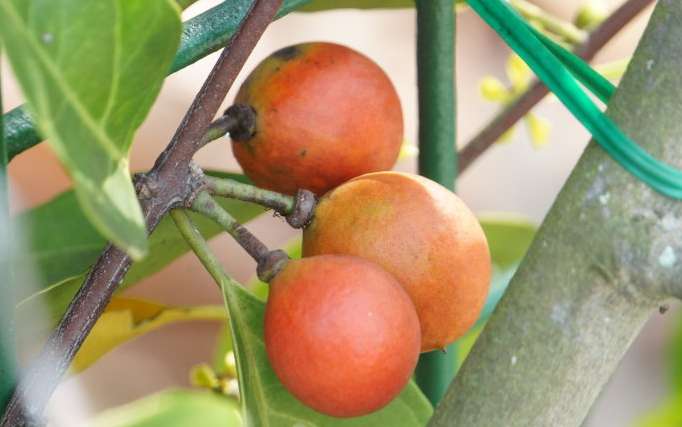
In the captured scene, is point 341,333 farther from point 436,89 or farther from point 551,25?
point 551,25

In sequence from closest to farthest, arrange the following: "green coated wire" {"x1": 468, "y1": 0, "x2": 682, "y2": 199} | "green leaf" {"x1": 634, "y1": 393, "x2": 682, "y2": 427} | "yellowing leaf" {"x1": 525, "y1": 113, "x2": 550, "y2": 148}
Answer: "green coated wire" {"x1": 468, "y1": 0, "x2": 682, "y2": 199} → "green leaf" {"x1": 634, "y1": 393, "x2": 682, "y2": 427} → "yellowing leaf" {"x1": 525, "y1": 113, "x2": 550, "y2": 148}

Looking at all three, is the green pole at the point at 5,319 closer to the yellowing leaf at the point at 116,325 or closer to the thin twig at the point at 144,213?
the thin twig at the point at 144,213

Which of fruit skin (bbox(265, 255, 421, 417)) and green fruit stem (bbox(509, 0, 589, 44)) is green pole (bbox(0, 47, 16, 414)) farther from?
green fruit stem (bbox(509, 0, 589, 44))

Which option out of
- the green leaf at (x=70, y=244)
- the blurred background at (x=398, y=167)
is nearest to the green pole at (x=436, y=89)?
the green leaf at (x=70, y=244)

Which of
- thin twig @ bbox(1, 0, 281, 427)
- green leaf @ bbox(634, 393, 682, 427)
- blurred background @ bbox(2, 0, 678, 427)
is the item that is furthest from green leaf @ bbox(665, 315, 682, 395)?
blurred background @ bbox(2, 0, 678, 427)

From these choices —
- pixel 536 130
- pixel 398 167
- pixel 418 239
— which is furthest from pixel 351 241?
pixel 398 167

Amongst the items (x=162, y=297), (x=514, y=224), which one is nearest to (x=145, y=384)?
(x=162, y=297)

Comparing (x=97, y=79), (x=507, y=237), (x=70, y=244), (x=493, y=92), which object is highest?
(x=97, y=79)
